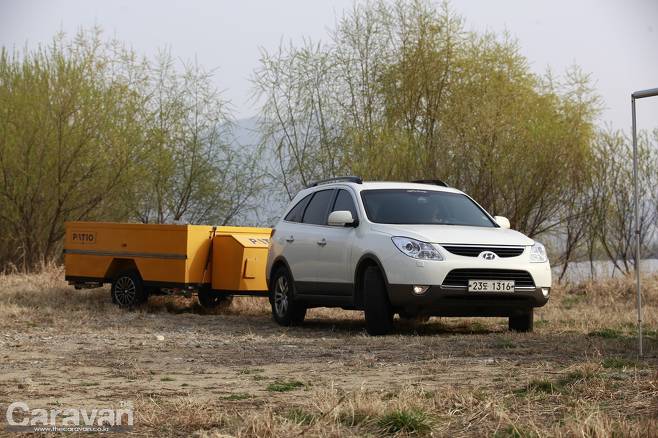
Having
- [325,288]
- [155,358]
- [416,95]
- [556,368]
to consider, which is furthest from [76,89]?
[556,368]

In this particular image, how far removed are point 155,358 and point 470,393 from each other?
390 cm

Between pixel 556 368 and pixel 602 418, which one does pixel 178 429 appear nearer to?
pixel 602 418

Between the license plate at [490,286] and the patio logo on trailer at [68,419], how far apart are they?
18.5 feet

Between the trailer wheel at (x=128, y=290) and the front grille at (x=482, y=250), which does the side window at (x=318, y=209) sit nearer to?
the front grille at (x=482, y=250)

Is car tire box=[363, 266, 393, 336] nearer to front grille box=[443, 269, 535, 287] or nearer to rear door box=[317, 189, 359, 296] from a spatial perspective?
rear door box=[317, 189, 359, 296]

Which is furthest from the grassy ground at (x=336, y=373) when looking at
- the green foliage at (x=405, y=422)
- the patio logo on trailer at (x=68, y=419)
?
the patio logo on trailer at (x=68, y=419)

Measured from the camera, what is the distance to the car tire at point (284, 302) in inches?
551

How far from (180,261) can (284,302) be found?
2.01 meters

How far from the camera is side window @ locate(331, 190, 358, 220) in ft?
43.8

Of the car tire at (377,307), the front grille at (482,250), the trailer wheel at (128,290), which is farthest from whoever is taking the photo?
the trailer wheel at (128,290)

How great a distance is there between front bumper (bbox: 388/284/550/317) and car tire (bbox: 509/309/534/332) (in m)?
0.37

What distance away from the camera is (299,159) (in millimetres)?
27734

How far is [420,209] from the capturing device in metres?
13.2

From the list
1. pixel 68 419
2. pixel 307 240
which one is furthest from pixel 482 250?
pixel 68 419
